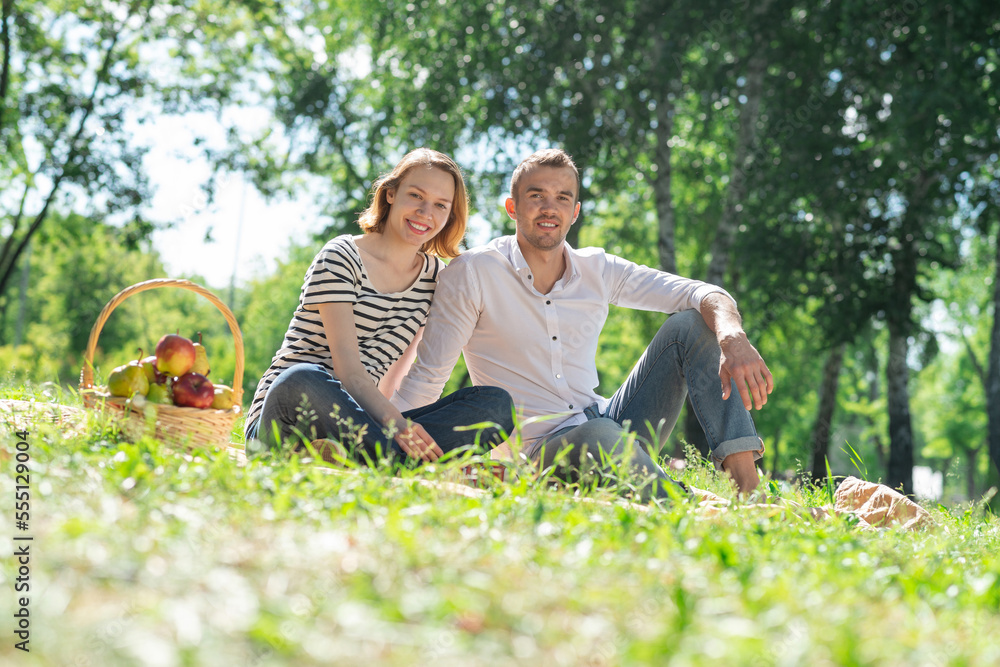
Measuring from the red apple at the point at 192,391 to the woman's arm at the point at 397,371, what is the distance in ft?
3.22

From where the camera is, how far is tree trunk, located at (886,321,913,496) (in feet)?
38.4

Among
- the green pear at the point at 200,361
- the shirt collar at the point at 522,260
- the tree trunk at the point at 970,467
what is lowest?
the tree trunk at the point at 970,467

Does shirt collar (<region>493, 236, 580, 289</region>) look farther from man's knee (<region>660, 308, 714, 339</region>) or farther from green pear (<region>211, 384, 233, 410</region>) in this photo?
green pear (<region>211, 384, 233, 410</region>)

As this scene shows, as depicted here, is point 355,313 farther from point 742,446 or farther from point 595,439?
point 742,446

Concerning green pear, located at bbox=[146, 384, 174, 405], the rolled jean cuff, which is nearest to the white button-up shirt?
the rolled jean cuff

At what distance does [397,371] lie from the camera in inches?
178

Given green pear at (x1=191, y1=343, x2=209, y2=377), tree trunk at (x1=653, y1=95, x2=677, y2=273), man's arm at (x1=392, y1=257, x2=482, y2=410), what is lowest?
green pear at (x1=191, y1=343, x2=209, y2=377)

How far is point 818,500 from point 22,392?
5351mm

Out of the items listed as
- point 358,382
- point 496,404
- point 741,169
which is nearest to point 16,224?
point 741,169

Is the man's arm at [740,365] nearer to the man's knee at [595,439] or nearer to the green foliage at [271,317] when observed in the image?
the man's knee at [595,439]

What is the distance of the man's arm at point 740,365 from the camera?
3.91 meters

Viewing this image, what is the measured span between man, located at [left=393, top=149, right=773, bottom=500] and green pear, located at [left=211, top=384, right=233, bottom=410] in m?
0.90

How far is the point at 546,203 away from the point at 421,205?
0.76 meters

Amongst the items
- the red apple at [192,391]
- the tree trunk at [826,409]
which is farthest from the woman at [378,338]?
the tree trunk at [826,409]
